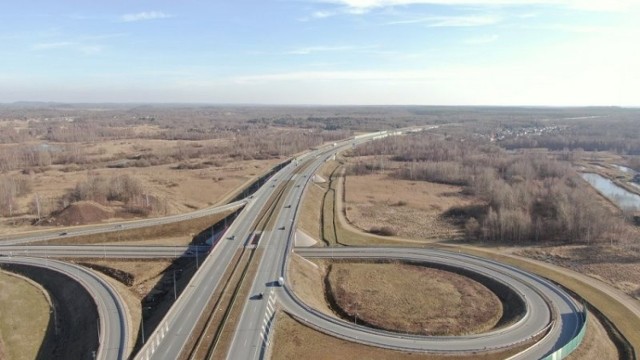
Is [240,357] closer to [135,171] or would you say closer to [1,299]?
[1,299]

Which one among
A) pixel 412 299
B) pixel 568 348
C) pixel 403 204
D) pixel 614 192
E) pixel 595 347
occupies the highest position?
pixel 614 192

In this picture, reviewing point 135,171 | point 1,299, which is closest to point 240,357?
point 1,299

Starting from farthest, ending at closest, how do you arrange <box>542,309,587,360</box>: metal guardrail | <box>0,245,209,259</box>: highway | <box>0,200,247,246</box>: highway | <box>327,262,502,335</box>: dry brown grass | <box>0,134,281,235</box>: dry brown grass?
1. <box>0,134,281,235</box>: dry brown grass
2. <box>0,200,247,246</box>: highway
3. <box>0,245,209,259</box>: highway
4. <box>327,262,502,335</box>: dry brown grass
5. <box>542,309,587,360</box>: metal guardrail

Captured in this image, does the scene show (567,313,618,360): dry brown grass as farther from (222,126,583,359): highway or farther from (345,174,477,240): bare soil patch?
(345,174,477,240): bare soil patch

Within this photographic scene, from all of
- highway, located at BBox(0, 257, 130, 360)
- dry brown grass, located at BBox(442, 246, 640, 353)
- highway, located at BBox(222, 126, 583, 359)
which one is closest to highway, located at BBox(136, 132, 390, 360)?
highway, located at BBox(222, 126, 583, 359)

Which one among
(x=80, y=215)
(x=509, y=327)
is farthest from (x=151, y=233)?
(x=509, y=327)

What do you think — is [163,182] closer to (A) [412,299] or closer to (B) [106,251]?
(B) [106,251]

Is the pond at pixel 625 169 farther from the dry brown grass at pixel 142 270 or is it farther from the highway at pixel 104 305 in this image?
the highway at pixel 104 305
